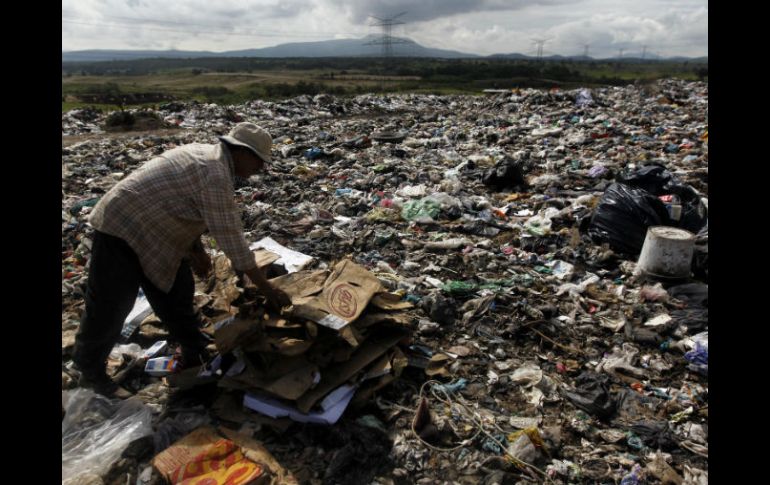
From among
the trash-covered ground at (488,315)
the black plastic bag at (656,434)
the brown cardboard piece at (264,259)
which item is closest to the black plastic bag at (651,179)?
the trash-covered ground at (488,315)

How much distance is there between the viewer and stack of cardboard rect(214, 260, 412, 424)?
253 centimetres

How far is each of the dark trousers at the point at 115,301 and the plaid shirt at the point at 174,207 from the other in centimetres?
10

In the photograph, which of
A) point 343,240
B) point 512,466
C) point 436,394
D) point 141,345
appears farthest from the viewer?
point 343,240

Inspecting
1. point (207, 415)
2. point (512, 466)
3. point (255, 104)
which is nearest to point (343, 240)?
point (207, 415)

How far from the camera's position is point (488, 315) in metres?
3.72

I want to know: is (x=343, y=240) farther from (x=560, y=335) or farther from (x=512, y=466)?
(x=512, y=466)

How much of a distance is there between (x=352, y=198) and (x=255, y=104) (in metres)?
12.9

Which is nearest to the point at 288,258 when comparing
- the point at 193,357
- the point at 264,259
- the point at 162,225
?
the point at 264,259

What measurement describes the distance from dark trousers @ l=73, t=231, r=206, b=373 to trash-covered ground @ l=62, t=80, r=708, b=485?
0.24 m

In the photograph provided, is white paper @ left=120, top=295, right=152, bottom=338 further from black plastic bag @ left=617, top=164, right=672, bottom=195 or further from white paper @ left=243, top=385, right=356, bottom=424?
black plastic bag @ left=617, top=164, right=672, bottom=195

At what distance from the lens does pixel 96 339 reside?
2.60 metres

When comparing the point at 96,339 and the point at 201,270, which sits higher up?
the point at 201,270

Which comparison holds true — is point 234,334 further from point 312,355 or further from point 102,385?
point 102,385
